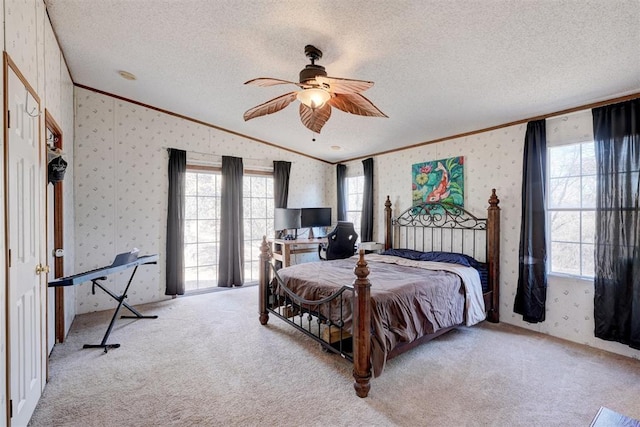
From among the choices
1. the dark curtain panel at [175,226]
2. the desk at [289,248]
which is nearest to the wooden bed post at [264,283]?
the desk at [289,248]

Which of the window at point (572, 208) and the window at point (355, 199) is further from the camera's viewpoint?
the window at point (355, 199)

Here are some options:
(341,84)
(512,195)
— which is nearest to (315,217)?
(512,195)

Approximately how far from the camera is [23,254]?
1.85 meters

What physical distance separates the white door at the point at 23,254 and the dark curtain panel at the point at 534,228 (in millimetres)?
4203

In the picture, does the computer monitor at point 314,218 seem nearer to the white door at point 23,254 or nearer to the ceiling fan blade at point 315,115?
the ceiling fan blade at point 315,115

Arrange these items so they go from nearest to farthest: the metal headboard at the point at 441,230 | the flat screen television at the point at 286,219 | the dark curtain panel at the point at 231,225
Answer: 1. the metal headboard at the point at 441,230
2. the dark curtain panel at the point at 231,225
3. the flat screen television at the point at 286,219

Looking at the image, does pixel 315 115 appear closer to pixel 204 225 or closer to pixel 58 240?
pixel 58 240

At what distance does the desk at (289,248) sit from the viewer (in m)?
4.87

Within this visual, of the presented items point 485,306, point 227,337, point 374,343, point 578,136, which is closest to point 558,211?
point 578,136

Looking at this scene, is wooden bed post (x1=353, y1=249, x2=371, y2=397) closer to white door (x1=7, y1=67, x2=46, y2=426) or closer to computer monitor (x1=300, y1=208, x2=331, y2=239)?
white door (x1=7, y1=67, x2=46, y2=426)

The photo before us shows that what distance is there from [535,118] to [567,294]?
1868mm

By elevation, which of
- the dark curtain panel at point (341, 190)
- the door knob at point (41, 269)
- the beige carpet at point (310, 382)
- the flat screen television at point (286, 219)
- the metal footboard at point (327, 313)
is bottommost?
the beige carpet at point (310, 382)

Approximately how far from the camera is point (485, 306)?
11.7 ft

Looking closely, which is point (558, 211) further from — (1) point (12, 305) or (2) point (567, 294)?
(1) point (12, 305)
